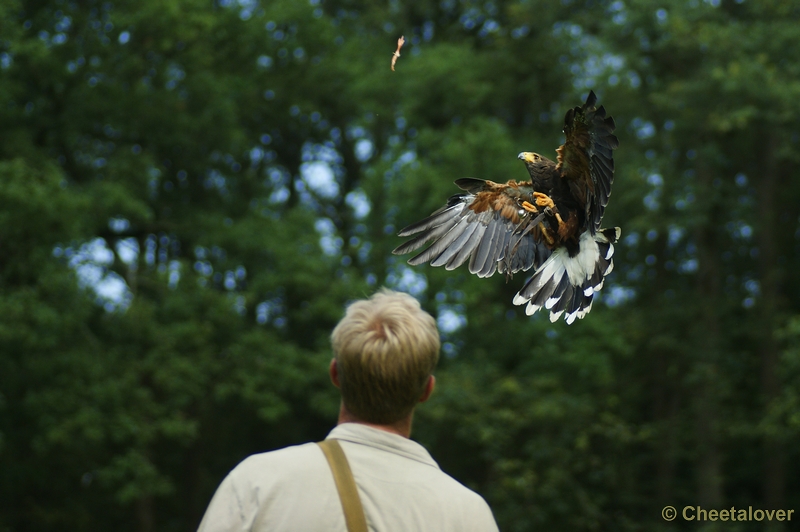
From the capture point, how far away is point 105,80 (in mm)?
12922

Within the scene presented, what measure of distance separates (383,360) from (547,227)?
2.05 meters

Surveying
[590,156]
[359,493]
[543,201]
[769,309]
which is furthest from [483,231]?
[769,309]

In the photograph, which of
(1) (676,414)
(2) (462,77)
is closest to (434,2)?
(2) (462,77)

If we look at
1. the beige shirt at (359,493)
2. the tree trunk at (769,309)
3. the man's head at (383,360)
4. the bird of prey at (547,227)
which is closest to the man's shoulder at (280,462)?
the beige shirt at (359,493)

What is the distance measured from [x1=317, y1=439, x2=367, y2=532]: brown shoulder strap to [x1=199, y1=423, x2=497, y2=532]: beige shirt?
0.01m

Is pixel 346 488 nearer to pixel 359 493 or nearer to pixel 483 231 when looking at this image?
pixel 359 493

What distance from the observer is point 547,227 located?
3.71m

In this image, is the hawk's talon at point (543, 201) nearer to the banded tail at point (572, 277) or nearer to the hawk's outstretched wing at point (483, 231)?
the hawk's outstretched wing at point (483, 231)

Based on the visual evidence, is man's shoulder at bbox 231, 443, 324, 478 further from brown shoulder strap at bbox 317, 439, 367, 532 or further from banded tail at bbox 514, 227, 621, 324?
banded tail at bbox 514, 227, 621, 324

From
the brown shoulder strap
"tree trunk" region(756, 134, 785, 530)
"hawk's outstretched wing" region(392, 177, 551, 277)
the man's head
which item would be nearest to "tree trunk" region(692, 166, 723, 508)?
"tree trunk" region(756, 134, 785, 530)

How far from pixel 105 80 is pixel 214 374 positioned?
4.37m

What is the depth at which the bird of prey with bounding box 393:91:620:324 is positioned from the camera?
3.35 m

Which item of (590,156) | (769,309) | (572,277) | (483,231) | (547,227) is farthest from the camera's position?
(769,309)

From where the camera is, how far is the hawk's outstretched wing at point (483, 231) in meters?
3.72
